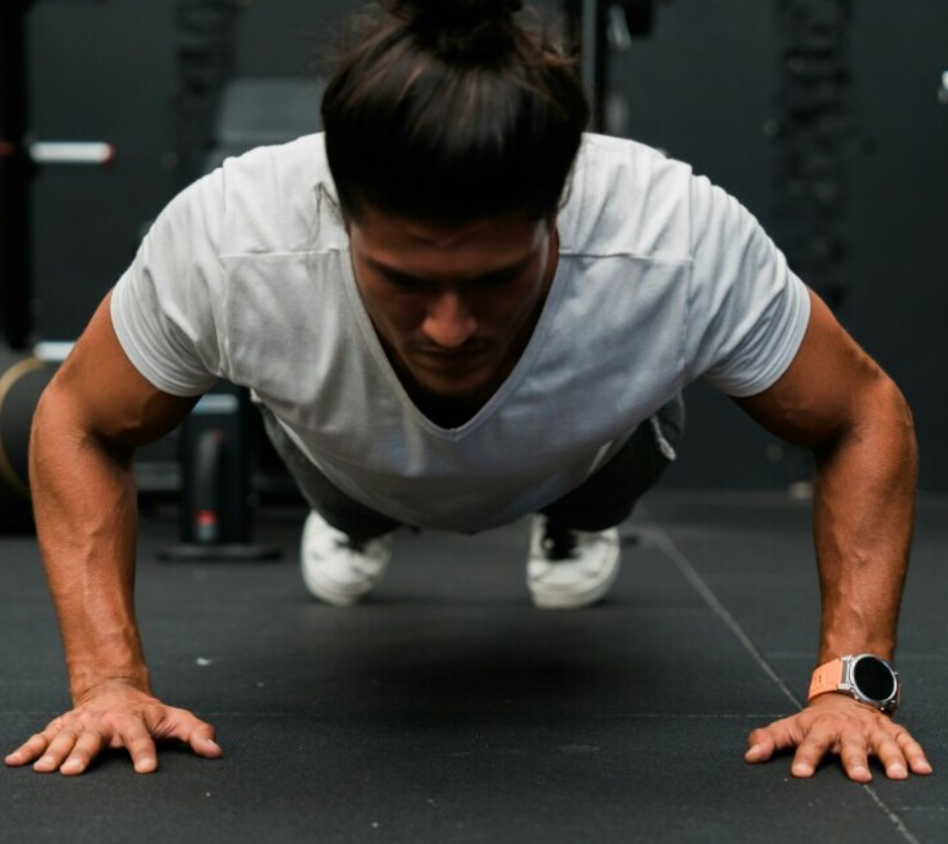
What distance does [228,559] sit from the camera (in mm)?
2807

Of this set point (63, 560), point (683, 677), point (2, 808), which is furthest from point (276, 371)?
point (683, 677)

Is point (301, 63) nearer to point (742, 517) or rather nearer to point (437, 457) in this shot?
point (742, 517)

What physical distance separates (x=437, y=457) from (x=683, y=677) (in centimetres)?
55

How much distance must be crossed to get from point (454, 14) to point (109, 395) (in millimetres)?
475

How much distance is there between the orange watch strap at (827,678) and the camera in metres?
1.34

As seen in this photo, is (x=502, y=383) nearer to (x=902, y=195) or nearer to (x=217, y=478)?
(x=217, y=478)

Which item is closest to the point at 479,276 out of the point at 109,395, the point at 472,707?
the point at 109,395

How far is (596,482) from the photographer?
1.85 meters

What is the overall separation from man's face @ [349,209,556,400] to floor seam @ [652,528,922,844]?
0.46 meters

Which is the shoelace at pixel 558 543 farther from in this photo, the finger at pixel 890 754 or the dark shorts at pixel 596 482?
the finger at pixel 890 754

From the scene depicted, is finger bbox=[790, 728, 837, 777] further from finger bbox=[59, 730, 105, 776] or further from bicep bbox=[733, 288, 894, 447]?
finger bbox=[59, 730, 105, 776]

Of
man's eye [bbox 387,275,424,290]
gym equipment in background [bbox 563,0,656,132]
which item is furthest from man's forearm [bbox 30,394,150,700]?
gym equipment in background [bbox 563,0,656,132]

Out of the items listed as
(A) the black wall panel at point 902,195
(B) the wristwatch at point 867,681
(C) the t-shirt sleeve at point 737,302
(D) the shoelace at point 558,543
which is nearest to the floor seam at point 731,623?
(B) the wristwatch at point 867,681

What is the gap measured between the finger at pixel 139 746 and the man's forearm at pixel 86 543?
0.19ft
